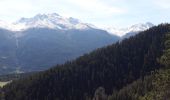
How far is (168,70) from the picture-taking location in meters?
34.3

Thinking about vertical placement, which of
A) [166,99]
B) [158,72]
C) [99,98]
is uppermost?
[158,72]

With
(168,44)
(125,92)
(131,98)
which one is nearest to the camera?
(168,44)

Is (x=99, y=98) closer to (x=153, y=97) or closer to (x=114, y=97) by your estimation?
(x=114, y=97)

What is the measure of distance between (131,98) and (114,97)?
54.6 feet

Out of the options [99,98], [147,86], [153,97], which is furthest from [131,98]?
[153,97]

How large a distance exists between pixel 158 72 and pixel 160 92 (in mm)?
1703

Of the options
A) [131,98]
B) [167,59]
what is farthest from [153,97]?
[131,98]

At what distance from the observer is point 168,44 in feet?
112

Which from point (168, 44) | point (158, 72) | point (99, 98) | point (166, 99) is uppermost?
point (168, 44)

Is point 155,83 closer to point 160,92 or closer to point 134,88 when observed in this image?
point 160,92

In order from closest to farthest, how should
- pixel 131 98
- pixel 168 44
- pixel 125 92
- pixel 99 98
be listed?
pixel 168 44, pixel 131 98, pixel 125 92, pixel 99 98

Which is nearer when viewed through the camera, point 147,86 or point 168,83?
point 168,83

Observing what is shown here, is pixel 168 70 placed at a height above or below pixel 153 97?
above

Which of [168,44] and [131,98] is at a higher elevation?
[168,44]
